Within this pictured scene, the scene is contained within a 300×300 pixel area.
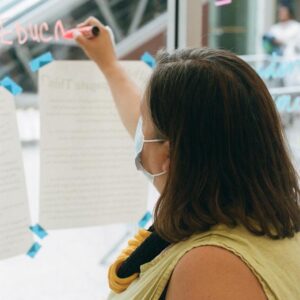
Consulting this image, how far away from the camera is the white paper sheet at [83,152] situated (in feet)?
4.34

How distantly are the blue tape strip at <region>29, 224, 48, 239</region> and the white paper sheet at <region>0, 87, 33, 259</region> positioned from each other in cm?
2

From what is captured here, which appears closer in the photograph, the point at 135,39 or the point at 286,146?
the point at 286,146

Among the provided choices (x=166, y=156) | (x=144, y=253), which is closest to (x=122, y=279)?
(x=144, y=253)

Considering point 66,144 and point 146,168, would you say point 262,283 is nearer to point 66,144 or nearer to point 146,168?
point 146,168

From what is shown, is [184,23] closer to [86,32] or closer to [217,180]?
[86,32]

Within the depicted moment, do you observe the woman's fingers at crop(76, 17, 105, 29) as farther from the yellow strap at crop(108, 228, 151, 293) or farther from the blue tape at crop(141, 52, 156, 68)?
the yellow strap at crop(108, 228, 151, 293)

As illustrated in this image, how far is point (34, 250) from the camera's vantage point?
4.42 ft

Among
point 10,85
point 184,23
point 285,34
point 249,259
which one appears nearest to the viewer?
point 249,259

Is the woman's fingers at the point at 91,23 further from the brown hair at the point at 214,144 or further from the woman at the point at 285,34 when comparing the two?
the woman at the point at 285,34

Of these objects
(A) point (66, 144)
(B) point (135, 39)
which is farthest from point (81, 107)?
(B) point (135, 39)

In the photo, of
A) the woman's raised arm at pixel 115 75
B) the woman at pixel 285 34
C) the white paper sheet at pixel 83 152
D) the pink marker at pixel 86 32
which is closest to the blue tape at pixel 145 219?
the white paper sheet at pixel 83 152

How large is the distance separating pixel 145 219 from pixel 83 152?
0.92ft

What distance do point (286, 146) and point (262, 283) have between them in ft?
0.96

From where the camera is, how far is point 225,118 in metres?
0.92
